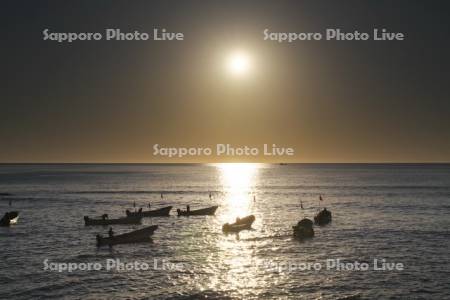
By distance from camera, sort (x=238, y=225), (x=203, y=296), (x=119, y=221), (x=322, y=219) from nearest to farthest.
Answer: (x=203, y=296), (x=238, y=225), (x=322, y=219), (x=119, y=221)

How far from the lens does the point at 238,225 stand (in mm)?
66688

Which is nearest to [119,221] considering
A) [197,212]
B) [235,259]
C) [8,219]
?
[197,212]

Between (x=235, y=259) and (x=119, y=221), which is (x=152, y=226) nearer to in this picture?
(x=235, y=259)

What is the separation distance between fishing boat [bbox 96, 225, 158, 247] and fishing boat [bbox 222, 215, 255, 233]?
1157 cm

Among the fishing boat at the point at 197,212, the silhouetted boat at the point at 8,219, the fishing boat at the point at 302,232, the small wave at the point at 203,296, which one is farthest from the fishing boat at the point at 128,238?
the fishing boat at the point at 197,212

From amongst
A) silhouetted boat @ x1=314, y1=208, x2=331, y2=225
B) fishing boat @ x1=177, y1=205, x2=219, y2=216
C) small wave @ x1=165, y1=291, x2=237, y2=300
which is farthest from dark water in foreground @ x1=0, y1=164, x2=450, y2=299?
fishing boat @ x1=177, y1=205, x2=219, y2=216

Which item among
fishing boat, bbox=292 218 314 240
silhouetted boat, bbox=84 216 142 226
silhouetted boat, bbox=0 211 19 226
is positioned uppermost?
silhouetted boat, bbox=0 211 19 226

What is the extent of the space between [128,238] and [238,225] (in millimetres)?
16968

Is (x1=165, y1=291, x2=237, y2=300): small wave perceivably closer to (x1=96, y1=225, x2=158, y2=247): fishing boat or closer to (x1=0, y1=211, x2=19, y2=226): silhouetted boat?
(x1=96, y1=225, x2=158, y2=247): fishing boat

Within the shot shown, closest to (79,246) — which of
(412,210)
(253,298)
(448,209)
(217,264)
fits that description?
(217,264)

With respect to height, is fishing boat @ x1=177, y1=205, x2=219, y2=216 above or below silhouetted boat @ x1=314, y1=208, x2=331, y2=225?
above

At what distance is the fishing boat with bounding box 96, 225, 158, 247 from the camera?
55.3 meters

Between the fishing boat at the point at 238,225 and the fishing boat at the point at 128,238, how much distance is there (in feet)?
38.0

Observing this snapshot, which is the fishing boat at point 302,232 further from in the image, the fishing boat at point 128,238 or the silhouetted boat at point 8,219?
the silhouetted boat at point 8,219
